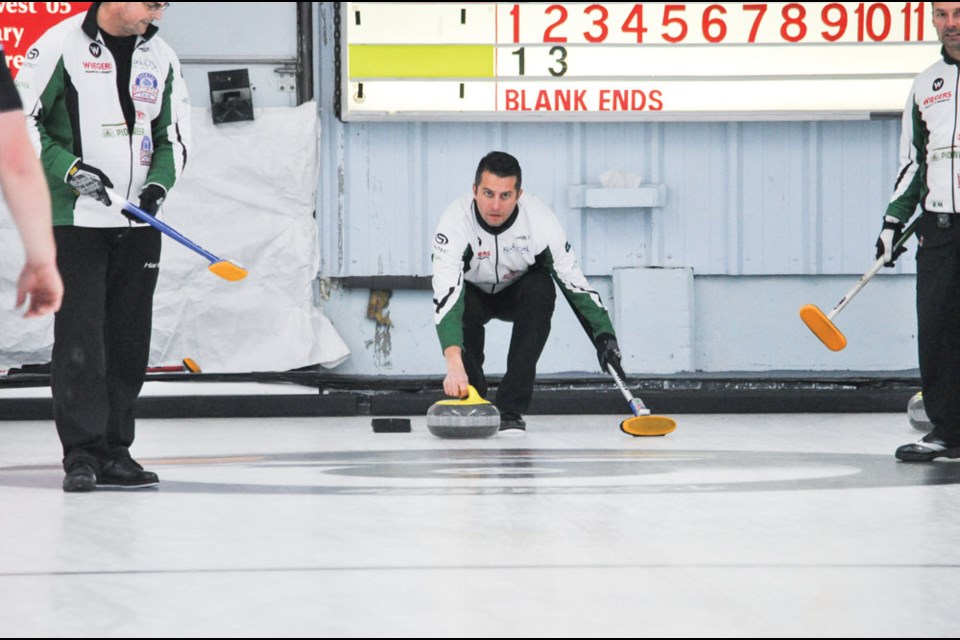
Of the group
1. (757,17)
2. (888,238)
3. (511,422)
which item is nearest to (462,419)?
(511,422)

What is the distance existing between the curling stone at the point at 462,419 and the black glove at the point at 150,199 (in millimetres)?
1408

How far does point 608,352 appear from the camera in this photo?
4.45 meters

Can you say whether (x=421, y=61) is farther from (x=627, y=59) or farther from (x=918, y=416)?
(x=918, y=416)

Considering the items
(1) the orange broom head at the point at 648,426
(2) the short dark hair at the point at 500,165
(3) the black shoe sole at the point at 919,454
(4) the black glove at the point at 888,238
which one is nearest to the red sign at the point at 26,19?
(2) the short dark hair at the point at 500,165

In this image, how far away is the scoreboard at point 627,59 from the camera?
5.63m

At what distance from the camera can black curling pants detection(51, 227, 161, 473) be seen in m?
3.07

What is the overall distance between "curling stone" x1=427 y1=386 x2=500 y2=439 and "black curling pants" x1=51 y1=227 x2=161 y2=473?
1230 millimetres

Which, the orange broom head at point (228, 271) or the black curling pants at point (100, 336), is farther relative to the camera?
the orange broom head at point (228, 271)

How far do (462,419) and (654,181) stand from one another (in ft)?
6.62

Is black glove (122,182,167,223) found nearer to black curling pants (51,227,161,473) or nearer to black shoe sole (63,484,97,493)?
black curling pants (51,227,161,473)

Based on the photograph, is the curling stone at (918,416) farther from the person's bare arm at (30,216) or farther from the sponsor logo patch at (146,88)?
the person's bare arm at (30,216)

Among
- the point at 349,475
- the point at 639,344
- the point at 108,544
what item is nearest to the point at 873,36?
the point at 639,344

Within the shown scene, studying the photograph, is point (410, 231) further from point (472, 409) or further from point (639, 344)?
point (472, 409)

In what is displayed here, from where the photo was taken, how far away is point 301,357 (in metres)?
5.70
